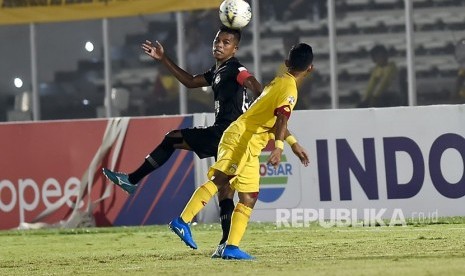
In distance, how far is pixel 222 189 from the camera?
12.7 meters

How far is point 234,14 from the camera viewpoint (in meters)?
13.2

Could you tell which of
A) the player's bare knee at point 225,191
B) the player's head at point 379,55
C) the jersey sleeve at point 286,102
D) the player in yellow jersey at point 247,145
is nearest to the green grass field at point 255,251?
the player in yellow jersey at point 247,145

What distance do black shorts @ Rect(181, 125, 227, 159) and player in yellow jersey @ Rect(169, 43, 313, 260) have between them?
804 millimetres

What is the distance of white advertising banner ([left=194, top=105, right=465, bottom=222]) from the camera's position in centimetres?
1691

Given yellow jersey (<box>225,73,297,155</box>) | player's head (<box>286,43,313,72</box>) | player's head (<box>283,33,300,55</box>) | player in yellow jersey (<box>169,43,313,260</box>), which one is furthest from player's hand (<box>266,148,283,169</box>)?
player's head (<box>283,33,300,55</box>)

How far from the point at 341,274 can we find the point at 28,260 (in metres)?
4.14

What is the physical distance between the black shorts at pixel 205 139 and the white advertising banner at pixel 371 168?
4.23 m

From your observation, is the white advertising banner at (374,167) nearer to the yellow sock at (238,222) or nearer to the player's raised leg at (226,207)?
the player's raised leg at (226,207)

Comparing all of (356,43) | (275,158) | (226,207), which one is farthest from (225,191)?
(356,43)

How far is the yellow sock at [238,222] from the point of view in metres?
11.8

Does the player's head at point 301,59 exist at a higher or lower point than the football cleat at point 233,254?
higher

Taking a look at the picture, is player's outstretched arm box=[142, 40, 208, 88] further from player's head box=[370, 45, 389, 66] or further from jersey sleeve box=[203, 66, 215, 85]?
player's head box=[370, 45, 389, 66]

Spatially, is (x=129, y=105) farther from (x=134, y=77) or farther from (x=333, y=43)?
(x=333, y=43)

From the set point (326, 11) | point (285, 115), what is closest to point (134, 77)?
point (326, 11)
